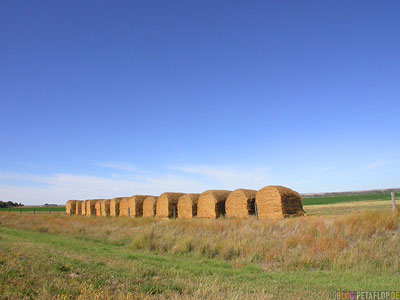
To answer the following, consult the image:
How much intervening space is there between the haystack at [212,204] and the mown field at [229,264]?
749 cm

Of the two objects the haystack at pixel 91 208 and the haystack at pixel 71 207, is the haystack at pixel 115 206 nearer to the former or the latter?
the haystack at pixel 91 208

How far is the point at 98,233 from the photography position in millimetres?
16797

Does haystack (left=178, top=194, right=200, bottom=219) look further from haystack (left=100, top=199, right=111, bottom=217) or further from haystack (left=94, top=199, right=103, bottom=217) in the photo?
haystack (left=94, top=199, right=103, bottom=217)

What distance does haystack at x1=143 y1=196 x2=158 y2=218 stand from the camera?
2798cm

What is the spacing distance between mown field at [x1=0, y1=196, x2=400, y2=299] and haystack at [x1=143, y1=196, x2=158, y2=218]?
1370cm

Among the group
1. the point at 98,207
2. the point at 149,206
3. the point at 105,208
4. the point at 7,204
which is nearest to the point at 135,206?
the point at 149,206

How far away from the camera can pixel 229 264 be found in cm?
925

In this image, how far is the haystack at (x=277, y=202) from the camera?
1812cm

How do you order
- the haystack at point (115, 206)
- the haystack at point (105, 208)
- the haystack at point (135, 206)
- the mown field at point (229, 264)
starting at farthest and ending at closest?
the haystack at point (105, 208) → the haystack at point (115, 206) → the haystack at point (135, 206) → the mown field at point (229, 264)

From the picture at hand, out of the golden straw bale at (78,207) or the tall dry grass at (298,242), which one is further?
the golden straw bale at (78,207)

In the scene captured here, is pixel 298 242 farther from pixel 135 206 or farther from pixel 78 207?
pixel 78 207

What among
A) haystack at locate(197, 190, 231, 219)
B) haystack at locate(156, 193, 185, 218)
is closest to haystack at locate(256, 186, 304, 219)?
haystack at locate(197, 190, 231, 219)

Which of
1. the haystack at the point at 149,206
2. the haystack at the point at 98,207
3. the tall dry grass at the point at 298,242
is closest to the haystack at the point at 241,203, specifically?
the tall dry grass at the point at 298,242

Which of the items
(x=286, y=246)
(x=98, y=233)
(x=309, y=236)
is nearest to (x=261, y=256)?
(x=286, y=246)
